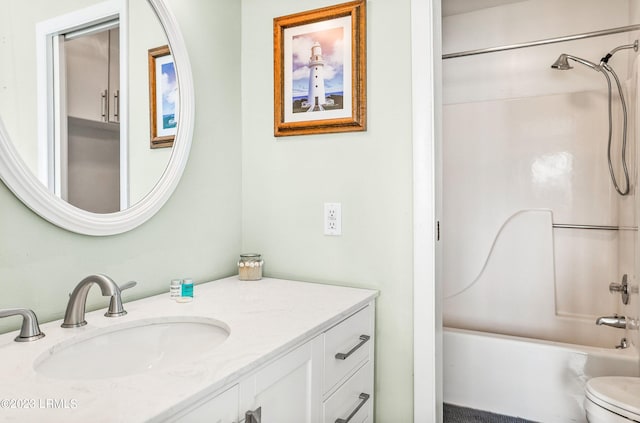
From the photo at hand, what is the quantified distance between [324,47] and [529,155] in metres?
1.66

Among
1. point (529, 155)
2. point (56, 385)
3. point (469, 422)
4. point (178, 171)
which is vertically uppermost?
point (529, 155)

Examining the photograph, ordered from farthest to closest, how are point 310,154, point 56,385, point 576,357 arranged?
point 576,357 → point 310,154 → point 56,385

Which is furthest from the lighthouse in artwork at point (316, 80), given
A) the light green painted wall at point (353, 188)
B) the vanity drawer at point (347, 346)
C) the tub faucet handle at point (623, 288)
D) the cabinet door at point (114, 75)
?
the tub faucet handle at point (623, 288)

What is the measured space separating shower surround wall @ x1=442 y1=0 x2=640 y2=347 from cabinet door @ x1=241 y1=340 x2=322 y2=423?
1846 millimetres

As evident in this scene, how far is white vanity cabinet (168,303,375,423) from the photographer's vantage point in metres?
0.78

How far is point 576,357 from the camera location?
1876 mm

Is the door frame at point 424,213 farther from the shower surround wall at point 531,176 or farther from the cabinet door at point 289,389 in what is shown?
the shower surround wall at point 531,176

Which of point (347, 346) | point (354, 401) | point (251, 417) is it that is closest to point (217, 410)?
point (251, 417)

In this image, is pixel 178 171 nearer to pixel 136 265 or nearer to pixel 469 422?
pixel 136 265

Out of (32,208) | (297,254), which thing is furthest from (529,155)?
(32,208)

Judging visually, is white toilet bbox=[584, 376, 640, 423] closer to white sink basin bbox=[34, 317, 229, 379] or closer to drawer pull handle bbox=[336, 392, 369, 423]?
drawer pull handle bbox=[336, 392, 369, 423]

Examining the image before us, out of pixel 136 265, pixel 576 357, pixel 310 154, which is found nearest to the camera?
pixel 136 265

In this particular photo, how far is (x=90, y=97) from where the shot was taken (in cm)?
115

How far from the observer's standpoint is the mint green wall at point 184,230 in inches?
39.8
